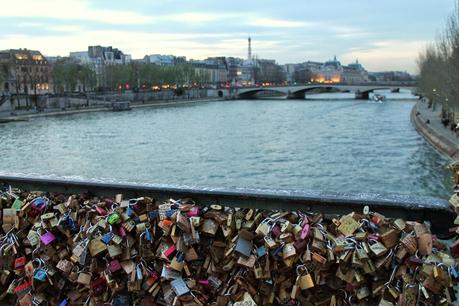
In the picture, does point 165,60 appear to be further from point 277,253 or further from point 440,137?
point 277,253

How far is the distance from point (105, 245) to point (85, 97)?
72745 mm

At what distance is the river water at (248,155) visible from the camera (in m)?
17.8

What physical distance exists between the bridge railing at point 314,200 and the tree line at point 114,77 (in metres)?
80.1

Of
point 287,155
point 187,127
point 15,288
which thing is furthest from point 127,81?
point 15,288

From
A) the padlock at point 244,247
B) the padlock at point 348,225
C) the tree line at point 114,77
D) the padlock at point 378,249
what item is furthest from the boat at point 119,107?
the padlock at point 378,249

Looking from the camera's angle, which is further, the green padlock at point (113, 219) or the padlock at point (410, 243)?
the green padlock at point (113, 219)

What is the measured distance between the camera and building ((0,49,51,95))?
77625 mm

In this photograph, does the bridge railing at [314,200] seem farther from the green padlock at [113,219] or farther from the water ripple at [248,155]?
the water ripple at [248,155]

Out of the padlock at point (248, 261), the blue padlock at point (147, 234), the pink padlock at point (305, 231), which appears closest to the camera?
the pink padlock at point (305, 231)

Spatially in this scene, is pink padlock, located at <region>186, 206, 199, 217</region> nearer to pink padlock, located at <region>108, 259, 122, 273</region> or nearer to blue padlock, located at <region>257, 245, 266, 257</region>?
blue padlock, located at <region>257, 245, 266, 257</region>

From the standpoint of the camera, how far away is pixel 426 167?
20156mm

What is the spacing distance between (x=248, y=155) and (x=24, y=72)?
69.3 metres

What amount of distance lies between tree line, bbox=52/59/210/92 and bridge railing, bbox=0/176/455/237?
263 feet

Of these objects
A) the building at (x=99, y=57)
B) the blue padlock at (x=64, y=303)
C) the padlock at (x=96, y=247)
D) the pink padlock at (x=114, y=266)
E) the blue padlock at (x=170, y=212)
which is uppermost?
the building at (x=99, y=57)
